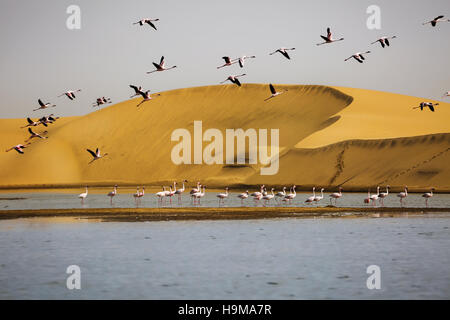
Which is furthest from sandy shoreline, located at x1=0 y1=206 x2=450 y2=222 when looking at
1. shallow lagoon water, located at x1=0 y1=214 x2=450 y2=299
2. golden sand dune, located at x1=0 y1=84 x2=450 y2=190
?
golden sand dune, located at x1=0 y1=84 x2=450 y2=190

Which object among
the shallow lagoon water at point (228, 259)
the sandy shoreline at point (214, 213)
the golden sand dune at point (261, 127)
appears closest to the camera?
the shallow lagoon water at point (228, 259)

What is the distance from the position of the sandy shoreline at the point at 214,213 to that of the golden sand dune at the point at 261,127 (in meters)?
27.6

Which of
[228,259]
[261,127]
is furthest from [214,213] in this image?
[261,127]

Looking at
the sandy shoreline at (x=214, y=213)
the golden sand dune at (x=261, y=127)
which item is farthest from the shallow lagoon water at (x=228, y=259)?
the golden sand dune at (x=261, y=127)

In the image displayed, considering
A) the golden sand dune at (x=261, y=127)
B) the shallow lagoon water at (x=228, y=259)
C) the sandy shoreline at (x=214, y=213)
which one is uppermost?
the golden sand dune at (x=261, y=127)

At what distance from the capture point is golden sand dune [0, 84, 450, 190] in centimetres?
8344

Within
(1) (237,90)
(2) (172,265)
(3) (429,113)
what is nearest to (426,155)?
(3) (429,113)

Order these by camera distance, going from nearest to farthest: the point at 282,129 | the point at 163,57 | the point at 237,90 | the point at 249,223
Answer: the point at 163,57, the point at 249,223, the point at 282,129, the point at 237,90

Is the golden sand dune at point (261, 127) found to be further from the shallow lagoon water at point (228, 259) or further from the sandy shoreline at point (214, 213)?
the shallow lagoon water at point (228, 259)

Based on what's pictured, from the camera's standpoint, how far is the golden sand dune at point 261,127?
83438 millimetres
